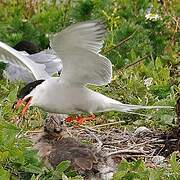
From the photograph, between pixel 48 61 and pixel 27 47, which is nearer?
pixel 48 61

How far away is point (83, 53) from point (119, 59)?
227 centimetres

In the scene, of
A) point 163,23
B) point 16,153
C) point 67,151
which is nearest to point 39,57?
point 163,23

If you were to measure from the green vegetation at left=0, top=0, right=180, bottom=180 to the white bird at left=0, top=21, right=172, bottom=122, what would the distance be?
201mm

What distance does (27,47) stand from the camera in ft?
24.0

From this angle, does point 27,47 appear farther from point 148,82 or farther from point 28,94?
point 28,94

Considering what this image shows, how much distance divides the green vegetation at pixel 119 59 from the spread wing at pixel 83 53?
0.21 meters

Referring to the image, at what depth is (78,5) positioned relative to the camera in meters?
8.19

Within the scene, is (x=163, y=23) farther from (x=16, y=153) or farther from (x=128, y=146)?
(x=16, y=153)

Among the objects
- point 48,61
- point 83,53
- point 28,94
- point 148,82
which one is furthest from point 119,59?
point 83,53

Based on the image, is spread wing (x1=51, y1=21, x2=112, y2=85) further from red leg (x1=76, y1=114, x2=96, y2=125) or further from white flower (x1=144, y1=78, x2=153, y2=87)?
white flower (x1=144, y1=78, x2=153, y2=87)

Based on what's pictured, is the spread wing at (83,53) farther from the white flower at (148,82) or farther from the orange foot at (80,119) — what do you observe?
the white flower at (148,82)

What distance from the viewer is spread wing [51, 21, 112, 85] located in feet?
16.3

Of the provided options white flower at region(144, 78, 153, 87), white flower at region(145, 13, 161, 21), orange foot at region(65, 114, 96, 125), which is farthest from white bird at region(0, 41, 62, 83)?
white flower at region(145, 13, 161, 21)

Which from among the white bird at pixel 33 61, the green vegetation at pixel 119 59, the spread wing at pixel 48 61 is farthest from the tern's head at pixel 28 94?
the spread wing at pixel 48 61
